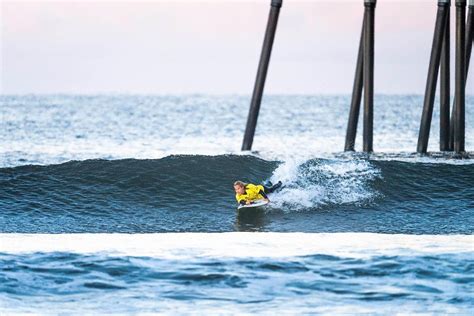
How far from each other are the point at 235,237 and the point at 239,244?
2.65ft

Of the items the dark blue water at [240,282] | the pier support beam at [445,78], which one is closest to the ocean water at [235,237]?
the dark blue water at [240,282]

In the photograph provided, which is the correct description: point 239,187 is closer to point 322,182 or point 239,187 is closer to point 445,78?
point 322,182

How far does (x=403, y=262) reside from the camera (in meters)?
11.5

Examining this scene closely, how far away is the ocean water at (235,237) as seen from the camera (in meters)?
10.2

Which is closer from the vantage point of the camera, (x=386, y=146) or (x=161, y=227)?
(x=161, y=227)

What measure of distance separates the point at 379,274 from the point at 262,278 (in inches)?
50.3

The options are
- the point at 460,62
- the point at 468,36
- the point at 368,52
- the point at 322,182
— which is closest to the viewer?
the point at 322,182

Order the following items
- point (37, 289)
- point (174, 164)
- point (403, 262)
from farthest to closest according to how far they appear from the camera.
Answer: point (174, 164), point (403, 262), point (37, 289)

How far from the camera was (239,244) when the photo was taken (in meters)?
12.9

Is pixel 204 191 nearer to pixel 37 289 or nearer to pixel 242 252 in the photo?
pixel 242 252

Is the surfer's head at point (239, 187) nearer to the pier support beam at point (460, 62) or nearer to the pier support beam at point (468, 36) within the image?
the pier support beam at point (460, 62)

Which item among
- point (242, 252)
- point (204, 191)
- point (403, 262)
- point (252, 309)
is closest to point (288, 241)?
point (242, 252)

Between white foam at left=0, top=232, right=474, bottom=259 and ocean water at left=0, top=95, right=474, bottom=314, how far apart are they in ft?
0.08

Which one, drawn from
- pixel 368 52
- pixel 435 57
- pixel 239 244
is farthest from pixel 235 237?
pixel 435 57
